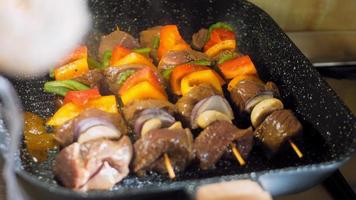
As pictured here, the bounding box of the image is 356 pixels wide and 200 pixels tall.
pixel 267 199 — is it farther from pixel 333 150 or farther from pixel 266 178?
pixel 333 150

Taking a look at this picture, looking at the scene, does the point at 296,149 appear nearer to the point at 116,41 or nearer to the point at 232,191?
the point at 232,191

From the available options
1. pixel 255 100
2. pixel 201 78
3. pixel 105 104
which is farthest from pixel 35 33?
pixel 255 100

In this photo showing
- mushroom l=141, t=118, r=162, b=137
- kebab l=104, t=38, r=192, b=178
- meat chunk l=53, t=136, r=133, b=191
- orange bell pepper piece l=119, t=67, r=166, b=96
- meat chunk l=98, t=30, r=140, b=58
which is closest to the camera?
meat chunk l=53, t=136, r=133, b=191

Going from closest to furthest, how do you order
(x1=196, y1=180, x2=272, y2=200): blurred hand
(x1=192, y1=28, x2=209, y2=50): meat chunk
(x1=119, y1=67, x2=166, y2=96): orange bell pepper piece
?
(x1=196, y1=180, x2=272, y2=200): blurred hand < (x1=119, y1=67, x2=166, y2=96): orange bell pepper piece < (x1=192, y1=28, x2=209, y2=50): meat chunk

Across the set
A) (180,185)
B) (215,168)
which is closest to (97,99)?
(215,168)

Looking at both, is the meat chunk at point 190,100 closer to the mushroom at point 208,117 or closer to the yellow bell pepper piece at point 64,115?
the mushroom at point 208,117

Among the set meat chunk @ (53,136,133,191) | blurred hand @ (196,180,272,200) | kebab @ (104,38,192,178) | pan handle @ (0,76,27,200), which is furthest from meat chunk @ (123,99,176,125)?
blurred hand @ (196,180,272,200)

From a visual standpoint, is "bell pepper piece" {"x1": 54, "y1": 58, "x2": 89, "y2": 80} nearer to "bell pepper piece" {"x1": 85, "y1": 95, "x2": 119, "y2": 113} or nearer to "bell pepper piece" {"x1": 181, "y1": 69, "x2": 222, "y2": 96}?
"bell pepper piece" {"x1": 85, "y1": 95, "x2": 119, "y2": 113}
